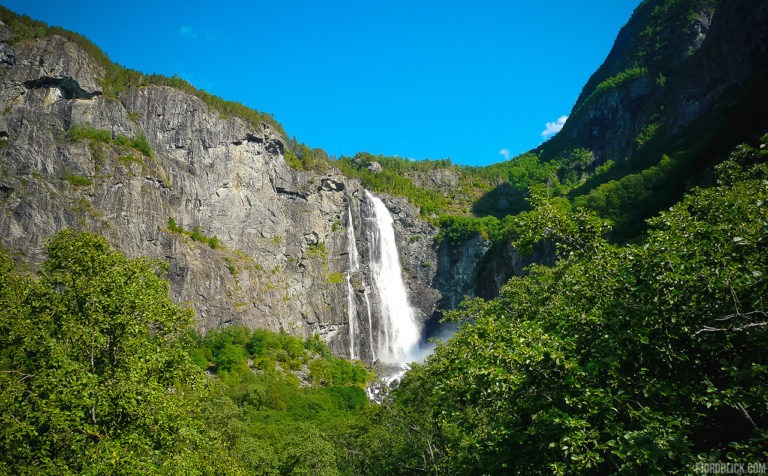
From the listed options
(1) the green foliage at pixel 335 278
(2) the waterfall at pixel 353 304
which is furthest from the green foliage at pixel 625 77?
(1) the green foliage at pixel 335 278

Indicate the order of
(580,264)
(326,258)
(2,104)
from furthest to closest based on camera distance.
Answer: (326,258), (2,104), (580,264)

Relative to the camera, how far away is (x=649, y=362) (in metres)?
7.25

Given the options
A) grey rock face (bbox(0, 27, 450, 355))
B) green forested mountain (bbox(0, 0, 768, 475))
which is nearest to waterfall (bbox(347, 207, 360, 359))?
grey rock face (bbox(0, 27, 450, 355))

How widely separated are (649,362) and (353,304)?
277ft

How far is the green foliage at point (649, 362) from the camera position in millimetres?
5879

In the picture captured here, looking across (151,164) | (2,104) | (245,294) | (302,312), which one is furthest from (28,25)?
(302,312)

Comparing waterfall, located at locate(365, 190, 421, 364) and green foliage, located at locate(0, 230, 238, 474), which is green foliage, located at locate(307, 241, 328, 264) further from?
green foliage, located at locate(0, 230, 238, 474)

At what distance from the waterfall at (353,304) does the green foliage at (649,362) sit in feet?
261

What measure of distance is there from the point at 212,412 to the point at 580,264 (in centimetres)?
2791

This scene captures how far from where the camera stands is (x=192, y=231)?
268 ft

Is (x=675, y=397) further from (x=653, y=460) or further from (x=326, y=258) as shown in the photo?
(x=326, y=258)

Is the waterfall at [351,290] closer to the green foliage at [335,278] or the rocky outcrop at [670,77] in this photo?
the green foliage at [335,278]

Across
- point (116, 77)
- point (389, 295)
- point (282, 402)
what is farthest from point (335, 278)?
point (116, 77)

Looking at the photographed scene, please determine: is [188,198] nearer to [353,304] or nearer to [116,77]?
[116,77]
